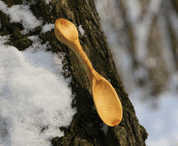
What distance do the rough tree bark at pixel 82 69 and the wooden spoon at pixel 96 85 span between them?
2 cm

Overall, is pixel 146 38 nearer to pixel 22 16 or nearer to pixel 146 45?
pixel 146 45

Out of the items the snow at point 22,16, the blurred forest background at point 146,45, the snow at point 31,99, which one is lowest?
the snow at point 31,99

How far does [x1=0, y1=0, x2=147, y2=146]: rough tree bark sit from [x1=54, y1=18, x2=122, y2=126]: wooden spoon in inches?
0.9

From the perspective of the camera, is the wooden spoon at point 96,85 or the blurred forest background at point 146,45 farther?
the blurred forest background at point 146,45

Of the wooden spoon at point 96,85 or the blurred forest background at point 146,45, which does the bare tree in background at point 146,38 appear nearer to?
the blurred forest background at point 146,45

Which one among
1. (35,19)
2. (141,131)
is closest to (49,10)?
(35,19)

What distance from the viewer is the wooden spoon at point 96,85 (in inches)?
14.4

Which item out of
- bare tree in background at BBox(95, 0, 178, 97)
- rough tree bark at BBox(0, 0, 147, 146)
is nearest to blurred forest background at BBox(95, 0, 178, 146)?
bare tree in background at BBox(95, 0, 178, 97)

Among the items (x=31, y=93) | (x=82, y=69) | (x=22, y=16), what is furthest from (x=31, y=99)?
(x=22, y=16)

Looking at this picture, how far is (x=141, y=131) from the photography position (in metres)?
0.43

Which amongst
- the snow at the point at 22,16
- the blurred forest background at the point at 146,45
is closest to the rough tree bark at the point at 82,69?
the snow at the point at 22,16

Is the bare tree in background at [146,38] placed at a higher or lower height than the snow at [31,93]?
higher

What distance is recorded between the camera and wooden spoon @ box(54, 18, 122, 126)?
37 cm

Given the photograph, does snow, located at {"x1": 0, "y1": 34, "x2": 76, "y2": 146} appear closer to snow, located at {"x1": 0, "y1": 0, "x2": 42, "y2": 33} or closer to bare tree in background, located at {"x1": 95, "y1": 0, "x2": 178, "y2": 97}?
snow, located at {"x1": 0, "y1": 0, "x2": 42, "y2": 33}
